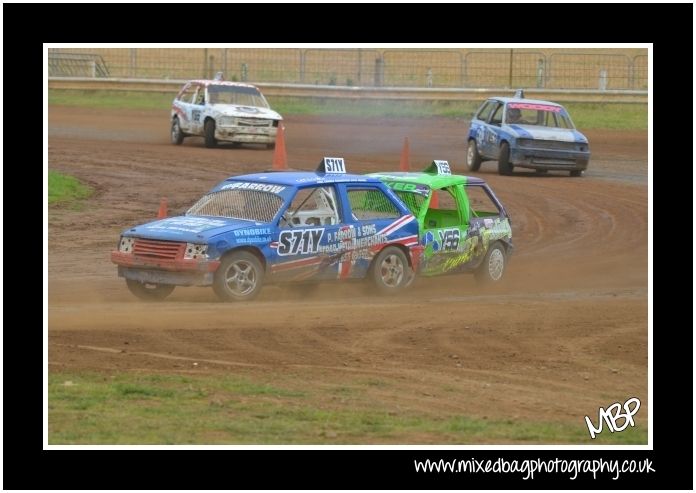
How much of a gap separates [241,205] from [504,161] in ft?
41.7

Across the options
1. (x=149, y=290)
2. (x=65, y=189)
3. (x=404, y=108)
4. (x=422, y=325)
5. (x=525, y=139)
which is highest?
(x=404, y=108)

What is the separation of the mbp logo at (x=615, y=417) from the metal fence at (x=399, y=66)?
27.4m

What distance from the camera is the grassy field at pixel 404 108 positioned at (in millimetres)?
36438

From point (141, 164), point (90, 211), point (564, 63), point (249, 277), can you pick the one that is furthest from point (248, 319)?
point (564, 63)

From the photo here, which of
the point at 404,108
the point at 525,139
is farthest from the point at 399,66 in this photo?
the point at 525,139

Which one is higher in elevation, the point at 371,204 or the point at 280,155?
the point at 280,155

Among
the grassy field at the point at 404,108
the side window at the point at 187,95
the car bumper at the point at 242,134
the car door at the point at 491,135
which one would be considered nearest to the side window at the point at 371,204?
the car door at the point at 491,135

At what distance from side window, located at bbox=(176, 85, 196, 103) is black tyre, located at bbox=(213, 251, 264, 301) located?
17059 mm

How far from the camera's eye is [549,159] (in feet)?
86.9

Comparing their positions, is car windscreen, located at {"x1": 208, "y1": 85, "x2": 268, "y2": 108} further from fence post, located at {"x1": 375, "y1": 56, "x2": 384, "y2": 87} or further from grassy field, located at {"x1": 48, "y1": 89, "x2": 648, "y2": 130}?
fence post, located at {"x1": 375, "y1": 56, "x2": 384, "y2": 87}

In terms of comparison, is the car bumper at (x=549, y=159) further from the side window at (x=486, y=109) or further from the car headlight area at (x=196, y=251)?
the car headlight area at (x=196, y=251)

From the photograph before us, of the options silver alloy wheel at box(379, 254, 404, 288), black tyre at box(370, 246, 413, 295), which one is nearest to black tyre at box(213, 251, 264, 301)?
black tyre at box(370, 246, 413, 295)

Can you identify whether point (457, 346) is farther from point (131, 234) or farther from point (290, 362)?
point (131, 234)

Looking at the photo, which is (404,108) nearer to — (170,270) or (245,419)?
(170,270)
